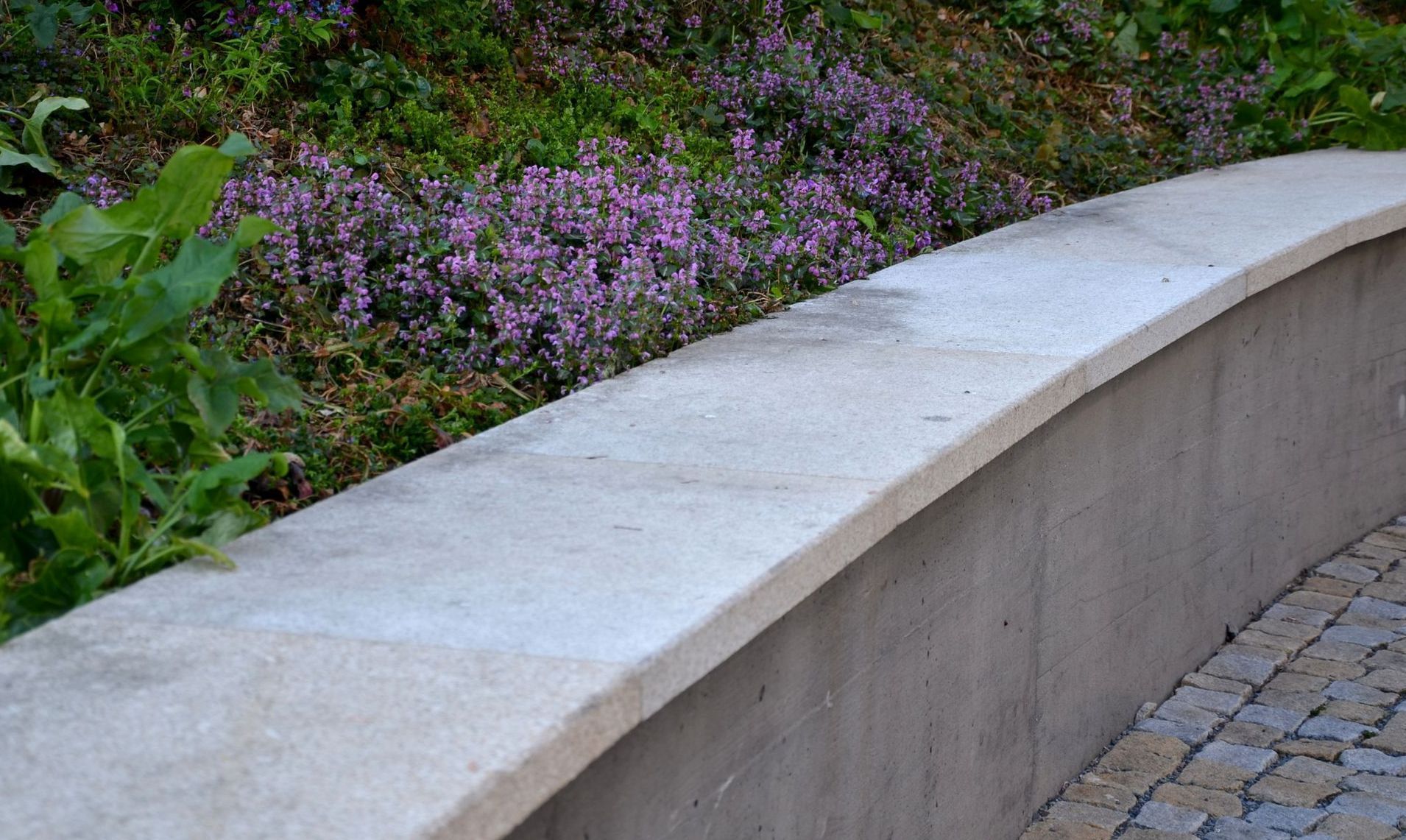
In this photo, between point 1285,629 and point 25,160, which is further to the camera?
point 1285,629

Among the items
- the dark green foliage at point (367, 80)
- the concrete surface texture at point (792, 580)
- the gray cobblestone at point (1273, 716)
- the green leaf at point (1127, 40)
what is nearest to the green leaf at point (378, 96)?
the dark green foliage at point (367, 80)

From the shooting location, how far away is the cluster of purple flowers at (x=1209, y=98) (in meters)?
6.31

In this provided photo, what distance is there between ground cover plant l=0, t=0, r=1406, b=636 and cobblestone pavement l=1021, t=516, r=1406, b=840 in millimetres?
1511

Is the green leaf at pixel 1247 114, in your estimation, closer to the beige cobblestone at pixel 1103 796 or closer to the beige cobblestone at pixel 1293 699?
the beige cobblestone at pixel 1293 699

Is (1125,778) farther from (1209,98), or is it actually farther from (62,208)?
(1209,98)

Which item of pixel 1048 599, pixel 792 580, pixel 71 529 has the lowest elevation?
pixel 1048 599

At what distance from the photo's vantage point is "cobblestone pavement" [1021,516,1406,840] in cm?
342

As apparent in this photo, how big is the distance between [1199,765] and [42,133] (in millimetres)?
3397

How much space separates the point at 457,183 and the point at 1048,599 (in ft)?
6.07

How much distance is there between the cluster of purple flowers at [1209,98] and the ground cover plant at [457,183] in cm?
2

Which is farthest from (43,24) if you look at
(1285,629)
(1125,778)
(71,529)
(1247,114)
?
(1247,114)

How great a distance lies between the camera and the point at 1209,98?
6605 millimetres

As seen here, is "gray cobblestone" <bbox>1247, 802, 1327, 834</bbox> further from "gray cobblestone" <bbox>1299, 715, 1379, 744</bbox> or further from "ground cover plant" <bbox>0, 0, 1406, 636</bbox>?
"ground cover plant" <bbox>0, 0, 1406, 636</bbox>

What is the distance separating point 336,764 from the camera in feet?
5.23
